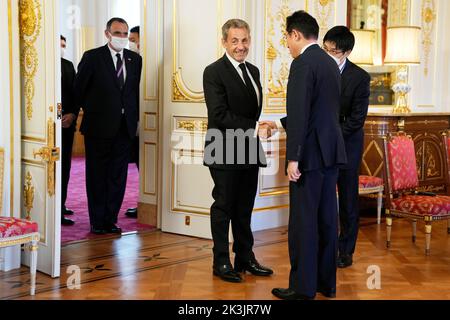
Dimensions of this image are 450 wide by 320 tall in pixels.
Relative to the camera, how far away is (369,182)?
6012mm

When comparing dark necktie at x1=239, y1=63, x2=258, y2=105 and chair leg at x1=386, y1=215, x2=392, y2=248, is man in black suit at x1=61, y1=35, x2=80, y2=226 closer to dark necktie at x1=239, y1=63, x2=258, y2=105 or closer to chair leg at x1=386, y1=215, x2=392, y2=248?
dark necktie at x1=239, y1=63, x2=258, y2=105

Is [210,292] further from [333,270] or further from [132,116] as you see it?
[132,116]

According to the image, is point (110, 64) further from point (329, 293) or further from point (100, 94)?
point (329, 293)

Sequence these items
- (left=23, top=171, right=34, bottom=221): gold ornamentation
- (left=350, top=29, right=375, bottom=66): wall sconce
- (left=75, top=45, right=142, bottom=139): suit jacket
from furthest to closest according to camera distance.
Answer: (left=350, top=29, right=375, bottom=66): wall sconce, (left=75, top=45, right=142, bottom=139): suit jacket, (left=23, top=171, right=34, bottom=221): gold ornamentation

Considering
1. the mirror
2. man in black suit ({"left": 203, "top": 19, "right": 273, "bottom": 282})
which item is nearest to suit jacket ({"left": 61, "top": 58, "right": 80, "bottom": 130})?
man in black suit ({"left": 203, "top": 19, "right": 273, "bottom": 282})

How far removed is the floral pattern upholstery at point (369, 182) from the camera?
5.95 meters

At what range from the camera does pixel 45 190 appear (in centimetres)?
425

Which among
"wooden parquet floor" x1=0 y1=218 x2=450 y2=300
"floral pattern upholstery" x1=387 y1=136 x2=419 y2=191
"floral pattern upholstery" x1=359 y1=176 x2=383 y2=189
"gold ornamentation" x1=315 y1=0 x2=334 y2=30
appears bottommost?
"wooden parquet floor" x1=0 y1=218 x2=450 y2=300

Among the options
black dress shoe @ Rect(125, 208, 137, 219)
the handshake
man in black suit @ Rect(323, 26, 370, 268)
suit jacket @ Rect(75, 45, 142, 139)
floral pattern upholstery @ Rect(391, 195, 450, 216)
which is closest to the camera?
the handshake

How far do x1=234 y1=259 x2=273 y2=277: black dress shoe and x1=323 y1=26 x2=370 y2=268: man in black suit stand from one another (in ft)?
1.96

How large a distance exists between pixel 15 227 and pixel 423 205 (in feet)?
9.64

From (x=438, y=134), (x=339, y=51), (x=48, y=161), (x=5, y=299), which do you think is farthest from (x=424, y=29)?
(x=5, y=299)

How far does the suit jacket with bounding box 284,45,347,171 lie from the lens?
3.63 metres

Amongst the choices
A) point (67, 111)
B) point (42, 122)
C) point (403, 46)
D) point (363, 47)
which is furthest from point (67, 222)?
point (403, 46)
